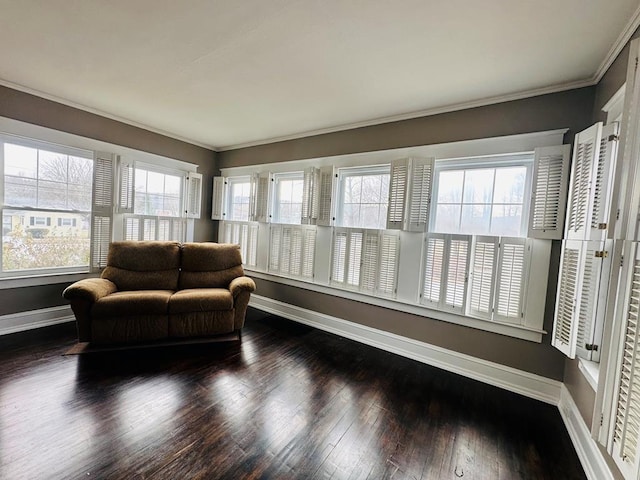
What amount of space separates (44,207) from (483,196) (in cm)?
460

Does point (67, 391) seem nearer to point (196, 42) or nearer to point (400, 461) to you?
point (400, 461)

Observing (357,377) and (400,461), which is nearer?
(400,461)

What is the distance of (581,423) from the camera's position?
1722 millimetres

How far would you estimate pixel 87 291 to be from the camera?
8.32ft

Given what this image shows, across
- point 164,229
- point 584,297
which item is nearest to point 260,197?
point 164,229

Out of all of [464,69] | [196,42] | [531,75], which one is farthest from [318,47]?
[531,75]

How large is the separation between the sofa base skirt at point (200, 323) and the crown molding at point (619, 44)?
369 centimetres

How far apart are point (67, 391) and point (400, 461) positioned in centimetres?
233

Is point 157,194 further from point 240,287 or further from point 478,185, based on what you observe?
point 478,185

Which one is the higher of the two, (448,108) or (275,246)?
(448,108)

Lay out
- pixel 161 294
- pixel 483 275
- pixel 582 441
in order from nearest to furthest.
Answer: pixel 582 441
pixel 483 275
pixel 161 294

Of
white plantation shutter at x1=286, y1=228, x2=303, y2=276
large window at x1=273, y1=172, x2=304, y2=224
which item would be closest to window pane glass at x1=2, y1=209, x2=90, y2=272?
large window at x1=273, y1=172, x2=304, y2=224

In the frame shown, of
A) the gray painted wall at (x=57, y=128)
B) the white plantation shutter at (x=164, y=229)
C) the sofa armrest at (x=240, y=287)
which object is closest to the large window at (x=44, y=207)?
the gray painted wall at (x=57, y=128)

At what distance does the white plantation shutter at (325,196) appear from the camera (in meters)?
3.34
